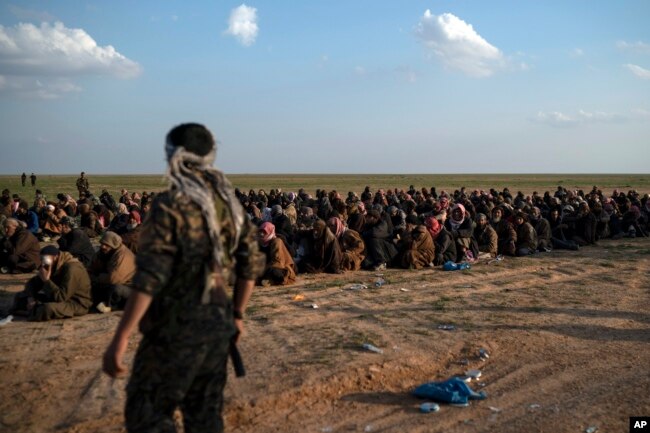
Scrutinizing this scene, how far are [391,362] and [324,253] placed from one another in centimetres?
543

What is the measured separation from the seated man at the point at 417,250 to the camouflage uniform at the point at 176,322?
9007 mm

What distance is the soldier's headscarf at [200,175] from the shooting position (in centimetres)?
243

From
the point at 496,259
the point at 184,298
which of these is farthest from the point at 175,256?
the point at 496,259

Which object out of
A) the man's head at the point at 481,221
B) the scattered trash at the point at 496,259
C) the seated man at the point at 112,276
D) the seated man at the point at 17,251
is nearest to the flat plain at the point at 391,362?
the seated man at the point at 112,276

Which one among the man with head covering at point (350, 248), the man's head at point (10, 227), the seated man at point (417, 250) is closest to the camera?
the man's head at point (10, 227)

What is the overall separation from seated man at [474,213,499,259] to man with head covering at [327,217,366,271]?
9.88 ft

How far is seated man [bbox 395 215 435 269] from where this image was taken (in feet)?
37.1

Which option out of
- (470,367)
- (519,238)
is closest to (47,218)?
(519,238)

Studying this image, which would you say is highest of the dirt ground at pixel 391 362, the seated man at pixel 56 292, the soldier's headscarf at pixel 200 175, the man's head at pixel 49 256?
the soldier's headscarf at pixel 200 175

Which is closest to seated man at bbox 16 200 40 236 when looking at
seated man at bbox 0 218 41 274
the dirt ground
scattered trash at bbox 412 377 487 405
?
seated man at bbox 0 218 41 274

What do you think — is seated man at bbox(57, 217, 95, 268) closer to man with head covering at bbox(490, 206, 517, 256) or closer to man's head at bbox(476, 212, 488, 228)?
man's head at bbox(476, 212, 488, 228)

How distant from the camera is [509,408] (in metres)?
4.37

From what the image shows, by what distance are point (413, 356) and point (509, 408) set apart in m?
1.23

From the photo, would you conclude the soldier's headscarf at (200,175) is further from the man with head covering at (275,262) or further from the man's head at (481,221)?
the man's head at (481,221)
